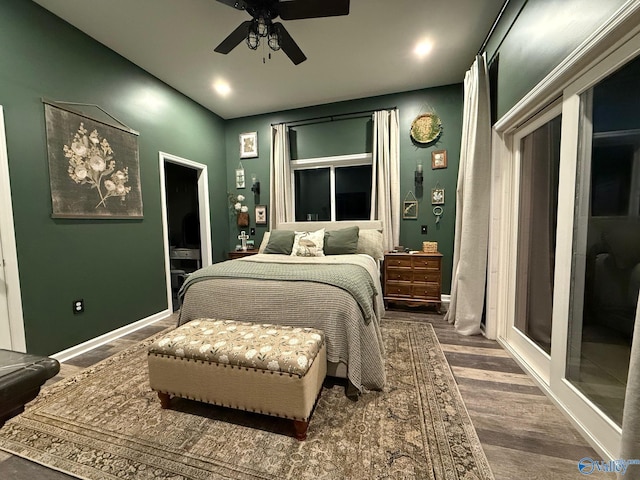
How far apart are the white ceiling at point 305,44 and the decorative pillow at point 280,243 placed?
1944 mm

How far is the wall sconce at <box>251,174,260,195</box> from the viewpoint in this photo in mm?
4230

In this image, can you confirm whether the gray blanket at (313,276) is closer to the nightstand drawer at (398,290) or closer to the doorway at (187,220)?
the nightstand drawer at (398,290)

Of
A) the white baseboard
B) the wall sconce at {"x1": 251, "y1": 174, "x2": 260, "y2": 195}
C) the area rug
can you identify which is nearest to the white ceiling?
the wall sconce at {"x1": 251, "y1": 174, "x2": 260, "y2": 195}

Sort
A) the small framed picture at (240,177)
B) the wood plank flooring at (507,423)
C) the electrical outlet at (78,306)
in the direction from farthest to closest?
the small framed picture at (240,177) → the electrical outlet at (78,306) → the wood plank flooring at (507,423)

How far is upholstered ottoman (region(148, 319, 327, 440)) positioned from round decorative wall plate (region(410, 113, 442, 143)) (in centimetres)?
308

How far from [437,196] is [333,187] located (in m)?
1.54

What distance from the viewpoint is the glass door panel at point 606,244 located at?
130 cm

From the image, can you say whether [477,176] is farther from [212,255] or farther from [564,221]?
[212,255]

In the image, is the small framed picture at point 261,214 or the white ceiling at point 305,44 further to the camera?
the small framed picture at point 261,214

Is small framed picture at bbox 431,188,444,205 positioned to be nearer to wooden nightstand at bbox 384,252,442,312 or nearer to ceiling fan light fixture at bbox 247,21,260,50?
wooden nightstand at bbox 384,252,442,312

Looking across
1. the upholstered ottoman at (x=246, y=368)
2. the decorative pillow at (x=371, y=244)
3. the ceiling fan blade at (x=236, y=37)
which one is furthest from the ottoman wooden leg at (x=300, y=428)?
the ceiling fan blade at (x=236, y=37)

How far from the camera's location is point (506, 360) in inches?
82.6

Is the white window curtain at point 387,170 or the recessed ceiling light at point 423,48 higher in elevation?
the recessed ceiling light at point 423,48

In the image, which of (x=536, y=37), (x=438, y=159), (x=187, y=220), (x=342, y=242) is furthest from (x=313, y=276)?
(x=187, y=220)
